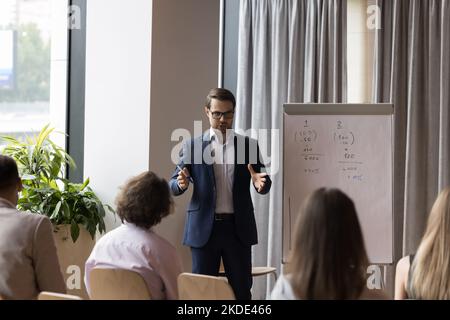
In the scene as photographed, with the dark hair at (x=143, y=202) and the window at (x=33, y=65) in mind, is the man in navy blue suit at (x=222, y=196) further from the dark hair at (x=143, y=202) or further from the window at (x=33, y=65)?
the window at (x=33, y=65)

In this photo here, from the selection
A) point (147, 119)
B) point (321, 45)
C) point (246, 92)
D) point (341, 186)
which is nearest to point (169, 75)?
point (147, 119)

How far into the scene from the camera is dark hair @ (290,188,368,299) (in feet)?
7.01

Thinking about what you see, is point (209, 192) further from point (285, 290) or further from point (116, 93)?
point (285, 290)

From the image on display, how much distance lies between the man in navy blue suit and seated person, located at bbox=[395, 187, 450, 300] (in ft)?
5.42

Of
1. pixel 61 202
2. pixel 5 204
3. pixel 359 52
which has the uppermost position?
pixel 359 52

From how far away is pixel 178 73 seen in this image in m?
5.33

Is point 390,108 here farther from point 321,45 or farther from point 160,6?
point 160,6

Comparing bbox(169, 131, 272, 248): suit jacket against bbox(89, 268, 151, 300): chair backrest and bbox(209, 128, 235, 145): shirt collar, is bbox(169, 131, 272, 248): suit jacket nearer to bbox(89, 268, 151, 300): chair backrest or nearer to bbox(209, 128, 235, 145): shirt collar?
bbox(209, 128, 235, 145): shirt collar

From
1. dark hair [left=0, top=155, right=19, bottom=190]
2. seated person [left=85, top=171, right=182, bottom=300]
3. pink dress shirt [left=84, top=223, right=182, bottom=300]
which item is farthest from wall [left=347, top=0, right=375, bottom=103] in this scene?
dark hair [left=0, top=155, right=19, bottom=190]

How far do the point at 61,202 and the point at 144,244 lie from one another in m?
2.01

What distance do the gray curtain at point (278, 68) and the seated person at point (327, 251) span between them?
138 inches

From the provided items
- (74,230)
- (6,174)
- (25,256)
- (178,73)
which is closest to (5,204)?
(6,174)
